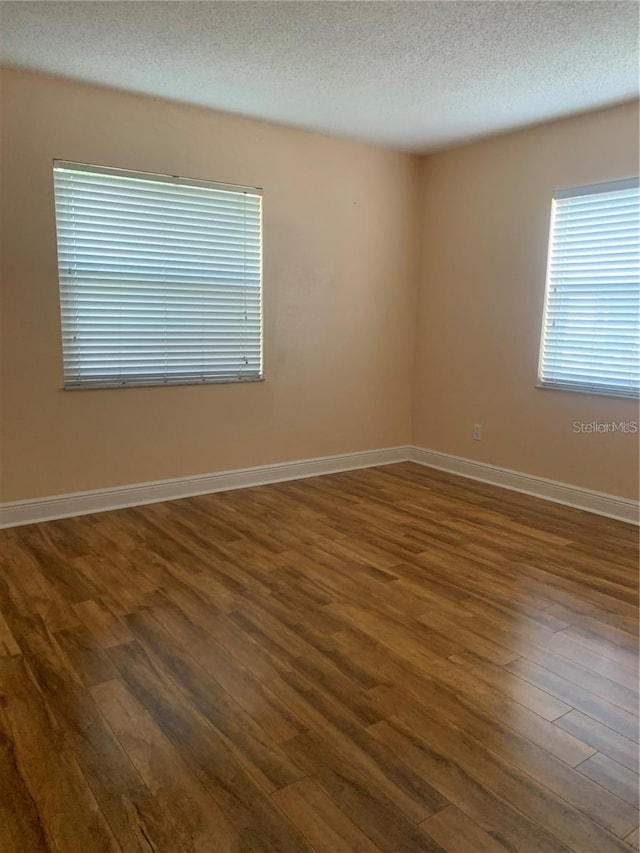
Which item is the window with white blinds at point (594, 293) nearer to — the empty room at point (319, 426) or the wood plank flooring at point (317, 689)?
the empty room at point (319, 426)

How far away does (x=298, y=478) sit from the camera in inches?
190

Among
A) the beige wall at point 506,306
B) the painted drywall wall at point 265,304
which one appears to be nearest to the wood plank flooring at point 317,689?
the painted drywall wall at point 265,304

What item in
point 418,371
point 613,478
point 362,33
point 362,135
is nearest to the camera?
point 362,33

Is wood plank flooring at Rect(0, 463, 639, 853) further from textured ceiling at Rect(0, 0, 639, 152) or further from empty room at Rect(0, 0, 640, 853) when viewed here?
textured ceiling at Rect(0, 0, 639, 152)

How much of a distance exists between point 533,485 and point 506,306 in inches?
53.0

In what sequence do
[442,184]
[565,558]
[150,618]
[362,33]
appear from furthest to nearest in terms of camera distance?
[442,184], [565,558], [362,33], [150,618]

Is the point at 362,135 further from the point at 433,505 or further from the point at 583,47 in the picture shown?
the point at 433,505

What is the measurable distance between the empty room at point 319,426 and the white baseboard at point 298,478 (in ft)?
0.07

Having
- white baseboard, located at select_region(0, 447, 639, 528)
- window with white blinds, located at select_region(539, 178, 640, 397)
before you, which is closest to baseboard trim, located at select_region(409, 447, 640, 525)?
white baseboard, located at select_region(0, 447, 639, 528)

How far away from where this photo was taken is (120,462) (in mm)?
4020

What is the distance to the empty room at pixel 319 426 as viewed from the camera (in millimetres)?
1752

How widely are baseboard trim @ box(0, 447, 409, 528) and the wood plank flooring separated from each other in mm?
191

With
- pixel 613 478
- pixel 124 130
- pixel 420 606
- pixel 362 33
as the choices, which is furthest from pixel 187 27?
pixel 613 478

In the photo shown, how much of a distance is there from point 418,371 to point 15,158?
3408 mm
